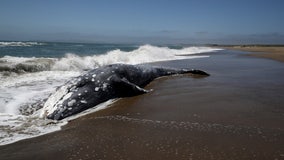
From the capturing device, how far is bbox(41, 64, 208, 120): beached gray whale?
553 cm

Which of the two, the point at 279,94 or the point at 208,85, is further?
the point at 208,85

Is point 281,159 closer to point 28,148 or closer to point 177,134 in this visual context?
point 177,134

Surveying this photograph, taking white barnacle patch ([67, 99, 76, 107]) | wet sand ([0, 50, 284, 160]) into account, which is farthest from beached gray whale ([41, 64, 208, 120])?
wet sand ([0, 50, 284, 160])

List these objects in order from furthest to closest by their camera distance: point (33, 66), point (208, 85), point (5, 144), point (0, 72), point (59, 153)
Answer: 1. point (33, 66)
2. point (0, 72)
3. point (208, 85)
4. point (5, 144)
5. point (59, 153)

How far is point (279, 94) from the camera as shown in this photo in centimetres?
637

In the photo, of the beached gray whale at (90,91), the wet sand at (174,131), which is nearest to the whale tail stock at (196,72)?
the beached gray whale at (90,91)

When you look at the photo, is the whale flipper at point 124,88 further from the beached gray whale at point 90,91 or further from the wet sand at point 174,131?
the wet sand at point 174,131

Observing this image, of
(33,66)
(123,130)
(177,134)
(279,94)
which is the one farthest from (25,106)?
(33,66)

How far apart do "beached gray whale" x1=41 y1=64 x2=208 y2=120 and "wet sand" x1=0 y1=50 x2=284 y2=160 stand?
37 centimetres

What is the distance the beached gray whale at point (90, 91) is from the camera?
5531 mm

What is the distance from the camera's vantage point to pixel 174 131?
13.5ft

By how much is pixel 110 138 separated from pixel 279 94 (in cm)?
452

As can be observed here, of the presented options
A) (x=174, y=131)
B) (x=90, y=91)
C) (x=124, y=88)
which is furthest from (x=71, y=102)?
(x=174, y=131)

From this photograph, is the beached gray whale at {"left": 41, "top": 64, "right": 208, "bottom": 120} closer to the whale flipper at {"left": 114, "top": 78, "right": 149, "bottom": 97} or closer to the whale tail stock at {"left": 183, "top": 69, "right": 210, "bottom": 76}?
the whale flipper at {"left": 114, "top": 78, "right": 149, "bottom": 97}
